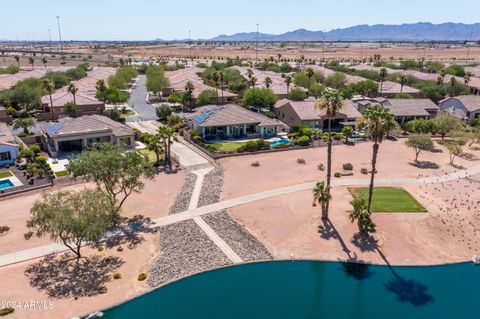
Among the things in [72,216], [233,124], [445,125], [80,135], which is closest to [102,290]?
[72,216]

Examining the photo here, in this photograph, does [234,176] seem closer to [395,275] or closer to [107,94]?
[395,275]

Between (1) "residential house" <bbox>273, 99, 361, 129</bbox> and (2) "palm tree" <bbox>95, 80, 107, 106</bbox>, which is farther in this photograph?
(2) "palm tree" <bbox>95, 80, 107, 106</bbox>

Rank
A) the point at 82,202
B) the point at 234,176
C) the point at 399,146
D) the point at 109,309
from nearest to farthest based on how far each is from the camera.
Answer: the point at 109,309, the point at 82,202, the point at 234,176, the point at 399,146

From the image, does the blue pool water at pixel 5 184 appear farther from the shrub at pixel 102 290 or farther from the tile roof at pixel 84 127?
the shrub at pixel 102 290

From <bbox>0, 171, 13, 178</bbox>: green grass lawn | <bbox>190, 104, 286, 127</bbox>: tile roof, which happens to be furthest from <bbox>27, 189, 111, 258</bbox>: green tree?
<bbox>190, 104, 286, 127</bbox>: tile roof

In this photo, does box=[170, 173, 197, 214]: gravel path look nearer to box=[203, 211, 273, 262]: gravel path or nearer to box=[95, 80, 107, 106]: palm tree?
box=[203, 211, 273, 262]: gravel path

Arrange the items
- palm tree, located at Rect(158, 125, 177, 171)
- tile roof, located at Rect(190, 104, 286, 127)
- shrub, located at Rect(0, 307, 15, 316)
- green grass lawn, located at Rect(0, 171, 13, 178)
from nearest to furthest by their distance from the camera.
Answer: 1. shrub, located at Rect(0, 307, 15, 316)
2. green grass lawn, located at Rect(0, 171, 13, 178)
3. palm tree, located at Rect(158, 125, 177, 171)
4. tile roof, located at Rect(190, 104, 286, 127)

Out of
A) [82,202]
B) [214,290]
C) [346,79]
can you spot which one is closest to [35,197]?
[82,202]
